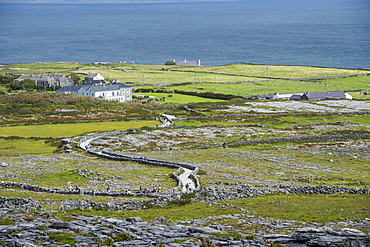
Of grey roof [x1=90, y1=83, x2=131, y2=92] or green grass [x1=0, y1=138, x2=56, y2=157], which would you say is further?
grey roof [x1=90, y1=83, x2=131, y2=92]

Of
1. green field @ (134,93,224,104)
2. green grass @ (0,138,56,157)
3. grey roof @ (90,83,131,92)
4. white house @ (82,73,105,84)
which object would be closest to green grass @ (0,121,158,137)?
green grass @ (0,138,56,157)

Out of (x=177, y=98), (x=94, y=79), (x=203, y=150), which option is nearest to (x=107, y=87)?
(x=177, y=98)

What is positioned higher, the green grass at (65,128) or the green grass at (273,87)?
the green grass at (273,87)

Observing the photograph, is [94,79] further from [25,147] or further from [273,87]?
[25,147]

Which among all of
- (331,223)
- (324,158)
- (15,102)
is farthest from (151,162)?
(15,102)

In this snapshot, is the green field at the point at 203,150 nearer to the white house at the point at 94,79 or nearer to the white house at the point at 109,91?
the white house at the point at 109,91

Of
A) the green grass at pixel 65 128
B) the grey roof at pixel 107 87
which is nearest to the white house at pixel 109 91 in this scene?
the grey roof at pixel 107 87

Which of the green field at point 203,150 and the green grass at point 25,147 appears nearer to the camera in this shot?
the green field at point 203,150

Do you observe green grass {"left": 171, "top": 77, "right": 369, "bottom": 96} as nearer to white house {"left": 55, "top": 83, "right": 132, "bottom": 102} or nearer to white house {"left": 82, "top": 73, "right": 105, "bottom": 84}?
white house {"left": 82, "top": 73, "right": 105, "bottom": 84}

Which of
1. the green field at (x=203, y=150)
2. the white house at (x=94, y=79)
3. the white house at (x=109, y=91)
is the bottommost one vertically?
the green field at (x=203, y=150)
